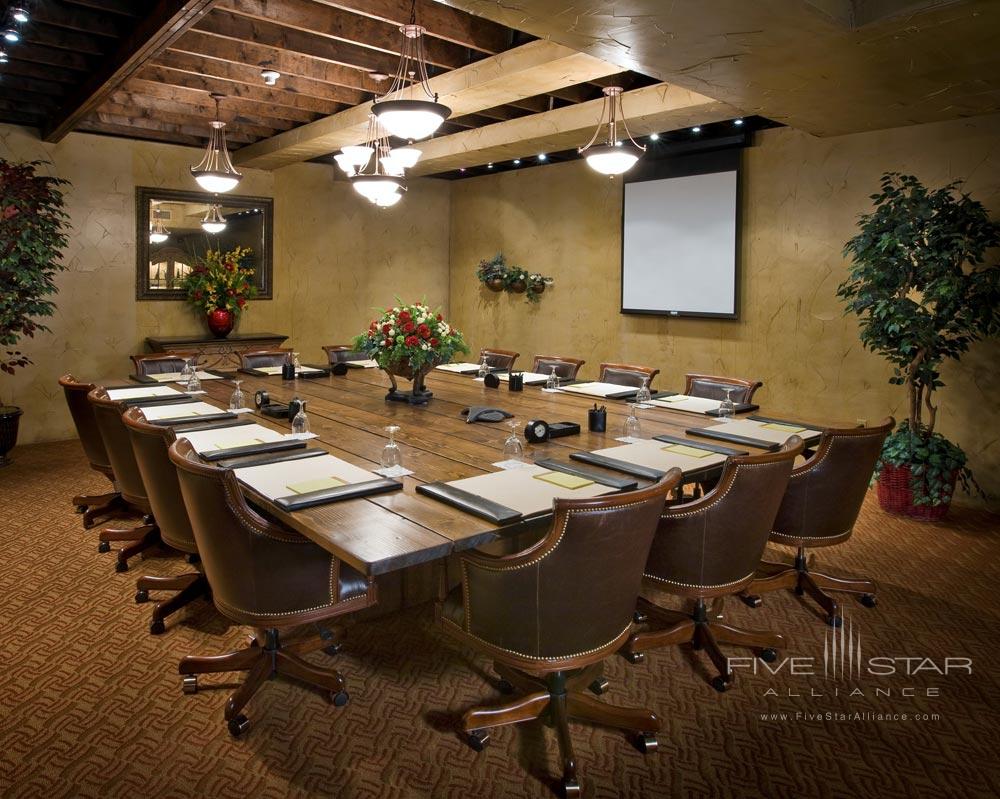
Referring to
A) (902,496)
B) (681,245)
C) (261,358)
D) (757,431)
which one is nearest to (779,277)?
(681,245)

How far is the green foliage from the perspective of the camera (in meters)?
5.29

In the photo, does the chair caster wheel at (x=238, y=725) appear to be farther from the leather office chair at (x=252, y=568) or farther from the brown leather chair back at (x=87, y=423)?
the brown leather chair back at (x=87, y=423)

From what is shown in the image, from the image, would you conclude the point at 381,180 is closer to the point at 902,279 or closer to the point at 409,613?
the point at 409,613

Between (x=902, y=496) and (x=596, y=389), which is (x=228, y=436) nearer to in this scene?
(x=596, y=389)

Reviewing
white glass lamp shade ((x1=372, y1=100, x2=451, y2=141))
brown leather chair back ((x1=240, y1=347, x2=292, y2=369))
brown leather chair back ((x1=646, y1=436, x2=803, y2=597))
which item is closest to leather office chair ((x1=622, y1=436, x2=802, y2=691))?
brown leather chair back ((x1=646, y1=436, x2=803, y2=597))

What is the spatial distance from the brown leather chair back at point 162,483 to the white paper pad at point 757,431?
2.19m

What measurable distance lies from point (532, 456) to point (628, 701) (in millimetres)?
932

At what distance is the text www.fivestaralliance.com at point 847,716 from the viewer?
8.05 ft

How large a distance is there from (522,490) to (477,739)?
777 mm

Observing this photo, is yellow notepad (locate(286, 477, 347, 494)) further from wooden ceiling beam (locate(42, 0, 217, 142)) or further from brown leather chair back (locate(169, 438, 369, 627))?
wooden ceiling beam (locate(42, 0, 217, 142))

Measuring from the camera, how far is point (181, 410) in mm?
3643

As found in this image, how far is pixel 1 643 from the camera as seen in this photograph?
2.91m

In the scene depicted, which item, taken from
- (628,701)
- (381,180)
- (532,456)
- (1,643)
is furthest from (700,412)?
(1,643)

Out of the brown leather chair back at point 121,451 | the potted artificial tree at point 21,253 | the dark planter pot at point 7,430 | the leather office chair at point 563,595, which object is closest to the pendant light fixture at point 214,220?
the potted artificial tree at point 21,253
